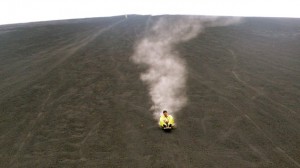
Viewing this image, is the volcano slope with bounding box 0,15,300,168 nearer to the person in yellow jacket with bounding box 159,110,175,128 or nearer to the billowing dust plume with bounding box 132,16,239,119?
the person in yellow jacket with bounding box 159,110,175,128

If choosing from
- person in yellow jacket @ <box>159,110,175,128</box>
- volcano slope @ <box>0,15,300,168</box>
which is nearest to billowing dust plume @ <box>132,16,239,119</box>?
volcano slope @ <box>0,15,300,168</box>

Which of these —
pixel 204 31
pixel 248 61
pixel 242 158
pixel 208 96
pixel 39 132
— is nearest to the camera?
pixel 242 158

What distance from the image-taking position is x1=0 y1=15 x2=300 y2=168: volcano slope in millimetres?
12578

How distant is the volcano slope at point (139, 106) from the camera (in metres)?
12.6

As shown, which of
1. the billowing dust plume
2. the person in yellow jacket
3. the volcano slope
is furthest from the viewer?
the billowing dust plume

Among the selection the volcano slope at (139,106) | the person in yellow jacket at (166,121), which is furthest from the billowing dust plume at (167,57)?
the person in yellow jacket at (166,121)

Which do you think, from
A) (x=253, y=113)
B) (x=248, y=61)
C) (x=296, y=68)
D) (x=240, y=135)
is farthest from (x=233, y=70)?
(x=240, y=135)

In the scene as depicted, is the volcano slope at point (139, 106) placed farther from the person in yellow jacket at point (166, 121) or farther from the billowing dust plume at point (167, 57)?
the billowing dust plume at point (167, 57)

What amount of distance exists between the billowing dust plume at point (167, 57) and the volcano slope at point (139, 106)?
26.0 inches

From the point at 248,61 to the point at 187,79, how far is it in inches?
245

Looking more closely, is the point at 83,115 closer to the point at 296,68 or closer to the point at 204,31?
the point at 296,68

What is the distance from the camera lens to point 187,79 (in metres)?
20.8

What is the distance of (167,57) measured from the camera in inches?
986

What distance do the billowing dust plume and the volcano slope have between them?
0.66 meters
